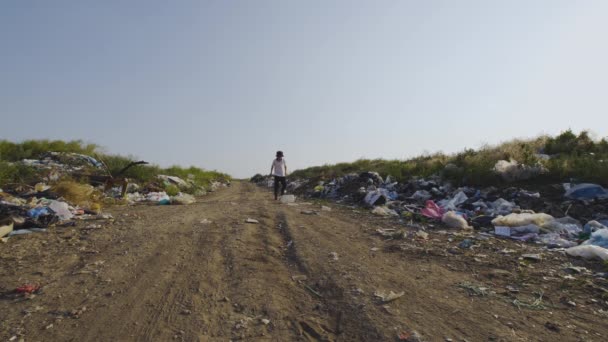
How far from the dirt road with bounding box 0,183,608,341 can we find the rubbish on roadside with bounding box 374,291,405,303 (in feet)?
0.17

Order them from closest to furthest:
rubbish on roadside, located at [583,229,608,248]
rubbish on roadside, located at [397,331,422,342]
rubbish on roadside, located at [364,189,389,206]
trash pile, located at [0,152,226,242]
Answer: rubbish on roadside, located at [397,331,422,342], rubbish on roadside, located at [583,229,608,248], trash pile, located at [0,152,226,242], rubbish on roadside, located at [364,189,389,206]

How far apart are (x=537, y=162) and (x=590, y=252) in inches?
162

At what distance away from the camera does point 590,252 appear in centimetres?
328

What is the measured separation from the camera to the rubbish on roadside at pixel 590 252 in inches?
125

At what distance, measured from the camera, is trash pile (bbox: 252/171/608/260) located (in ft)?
13.5

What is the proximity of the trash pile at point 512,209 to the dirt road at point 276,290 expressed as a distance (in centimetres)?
74

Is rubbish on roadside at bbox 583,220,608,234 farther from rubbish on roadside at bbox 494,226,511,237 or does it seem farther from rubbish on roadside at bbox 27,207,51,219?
rubbish on roadside at bbox 27,207,51,219

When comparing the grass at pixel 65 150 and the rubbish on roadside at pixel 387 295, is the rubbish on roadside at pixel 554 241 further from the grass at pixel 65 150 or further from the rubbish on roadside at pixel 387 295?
the grass at pixel 65 150

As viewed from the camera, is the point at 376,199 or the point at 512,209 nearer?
the point at 512,209

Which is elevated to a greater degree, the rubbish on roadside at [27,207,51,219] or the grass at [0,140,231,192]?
the grass at [0,140,231,192]

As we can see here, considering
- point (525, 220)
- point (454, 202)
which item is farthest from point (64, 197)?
point (525, 220)

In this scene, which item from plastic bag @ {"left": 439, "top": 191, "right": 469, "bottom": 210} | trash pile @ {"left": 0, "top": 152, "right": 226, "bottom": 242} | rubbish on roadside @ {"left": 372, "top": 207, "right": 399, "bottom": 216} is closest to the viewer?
trash pile @ {"left": 0, "top": 152, "right": 226, "bottom": 242}

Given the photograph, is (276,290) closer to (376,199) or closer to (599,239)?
(599,239)

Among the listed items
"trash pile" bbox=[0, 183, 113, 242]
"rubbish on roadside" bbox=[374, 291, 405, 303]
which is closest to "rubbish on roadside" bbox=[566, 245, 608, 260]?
"rubbish on roadside" bbox=[374, 291, 405, 303]
